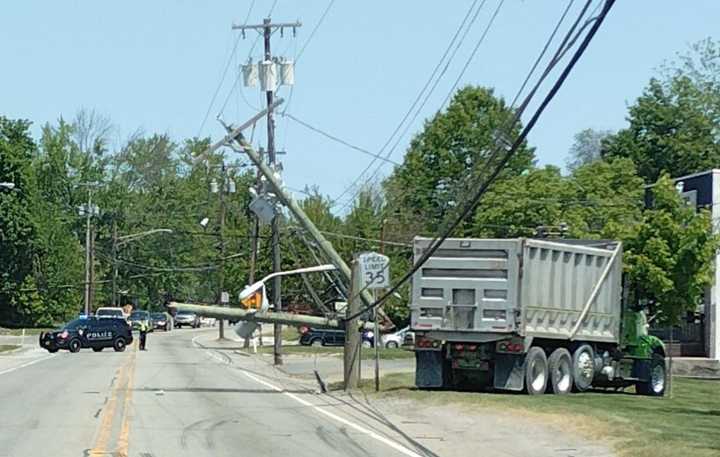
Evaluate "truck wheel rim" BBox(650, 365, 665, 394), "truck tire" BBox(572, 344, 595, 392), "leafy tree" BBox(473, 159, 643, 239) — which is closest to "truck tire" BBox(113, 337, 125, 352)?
"leafy tree" BBox(473, 159, 643, 239)

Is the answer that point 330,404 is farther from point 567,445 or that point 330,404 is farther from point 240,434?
point 567,445

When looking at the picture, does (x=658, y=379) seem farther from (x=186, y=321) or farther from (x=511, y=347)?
(x=186, y=321)

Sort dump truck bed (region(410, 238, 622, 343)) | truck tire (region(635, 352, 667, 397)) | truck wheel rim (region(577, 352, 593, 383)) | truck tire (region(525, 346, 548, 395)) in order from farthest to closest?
truck tire (region(635, 352, 667, 397)) → truck wheel rim (region(577, 352, 593, 383)) → truck tire (region(525, 346, 548, 395)) → dump truck bed (region(410, 238, 622, 343))

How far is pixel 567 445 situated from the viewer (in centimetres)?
1794

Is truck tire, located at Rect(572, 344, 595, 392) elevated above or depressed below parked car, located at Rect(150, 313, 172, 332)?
above

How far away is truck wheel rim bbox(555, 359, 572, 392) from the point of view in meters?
27.1

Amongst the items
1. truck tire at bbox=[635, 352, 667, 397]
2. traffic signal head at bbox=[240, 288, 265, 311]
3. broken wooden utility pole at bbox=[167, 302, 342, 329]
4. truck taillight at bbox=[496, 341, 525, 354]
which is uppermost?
traffic signal head at bbox=[240, 288, 265, 311]

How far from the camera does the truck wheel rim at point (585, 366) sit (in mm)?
27656

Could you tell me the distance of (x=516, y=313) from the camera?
2562cm

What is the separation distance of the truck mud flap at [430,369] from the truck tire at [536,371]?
1.96 metres

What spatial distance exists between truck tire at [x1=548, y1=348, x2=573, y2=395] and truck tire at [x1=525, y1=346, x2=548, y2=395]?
0.65 ft

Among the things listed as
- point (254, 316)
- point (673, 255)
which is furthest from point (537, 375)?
point (673, 255)

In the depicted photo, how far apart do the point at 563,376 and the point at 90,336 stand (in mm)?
33972

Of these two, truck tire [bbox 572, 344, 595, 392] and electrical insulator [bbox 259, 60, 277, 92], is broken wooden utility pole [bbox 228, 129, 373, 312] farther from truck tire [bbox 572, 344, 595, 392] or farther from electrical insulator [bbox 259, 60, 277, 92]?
electrical insulator [bbox 259, 60, 277, 92]
